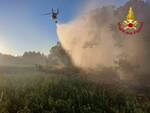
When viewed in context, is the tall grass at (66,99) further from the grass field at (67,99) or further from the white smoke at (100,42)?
the white smoke at (100,42)

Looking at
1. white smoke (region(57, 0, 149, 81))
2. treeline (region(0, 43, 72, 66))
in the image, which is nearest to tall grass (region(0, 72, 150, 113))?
white smoke (region(57, 0, 149, 81))

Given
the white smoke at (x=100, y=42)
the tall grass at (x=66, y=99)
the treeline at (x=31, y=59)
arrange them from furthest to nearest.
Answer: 1. the treeline at (x=31, y=59)
2. the white smoke at (x=100, y=42)
3. the tall grass at (x=66, y=99)

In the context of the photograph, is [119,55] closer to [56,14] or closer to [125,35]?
[125,35]

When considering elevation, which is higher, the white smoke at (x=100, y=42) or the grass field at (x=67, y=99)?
the white smoke at (x=100, y=42)

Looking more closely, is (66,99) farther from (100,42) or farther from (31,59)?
(31,59)

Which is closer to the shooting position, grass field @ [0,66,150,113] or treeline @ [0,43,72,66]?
grass field @ [0,66,150,113]

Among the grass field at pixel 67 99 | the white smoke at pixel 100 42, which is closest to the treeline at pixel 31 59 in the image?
the white smoke at pixel 100 42

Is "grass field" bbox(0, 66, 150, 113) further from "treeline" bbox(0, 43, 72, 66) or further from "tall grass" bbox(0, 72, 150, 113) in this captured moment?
"treeline" bbox(0, 43, 72, 66)

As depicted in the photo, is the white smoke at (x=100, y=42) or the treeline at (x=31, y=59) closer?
the white smoke at (x=100, y=42)

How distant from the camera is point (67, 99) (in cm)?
2333

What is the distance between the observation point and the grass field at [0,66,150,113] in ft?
70.4

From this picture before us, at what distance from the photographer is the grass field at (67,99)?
21453 millimetres

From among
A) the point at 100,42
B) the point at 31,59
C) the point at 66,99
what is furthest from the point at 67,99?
the point at 31,59

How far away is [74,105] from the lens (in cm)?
2227
